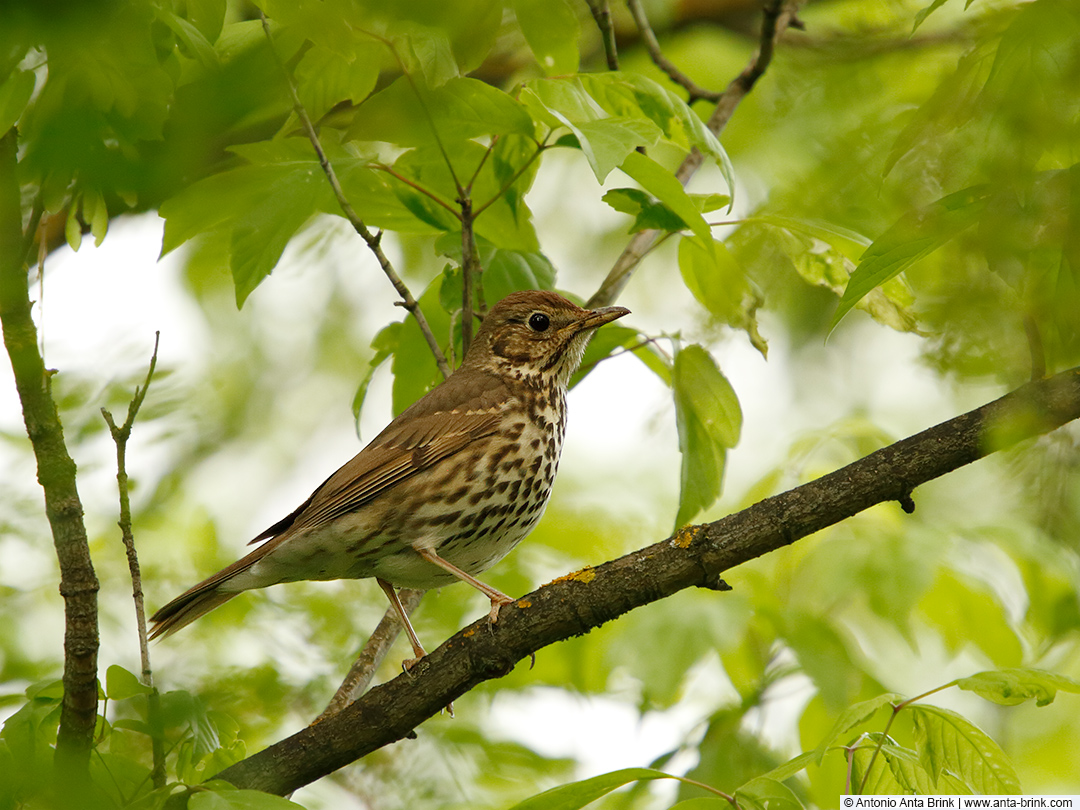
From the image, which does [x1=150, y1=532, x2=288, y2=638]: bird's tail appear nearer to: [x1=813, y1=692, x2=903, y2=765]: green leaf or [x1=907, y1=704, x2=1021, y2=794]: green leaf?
[x1=813, y1=692, x2=903, y2=765]: green leaf

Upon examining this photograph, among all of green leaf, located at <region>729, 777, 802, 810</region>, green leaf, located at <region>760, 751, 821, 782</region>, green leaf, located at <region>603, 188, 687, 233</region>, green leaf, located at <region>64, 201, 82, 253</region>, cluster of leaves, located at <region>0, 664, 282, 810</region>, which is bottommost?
green leaf, located at <region>729, 777, 802, 810</region>

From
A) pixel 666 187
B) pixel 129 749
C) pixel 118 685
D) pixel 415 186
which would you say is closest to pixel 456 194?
pixel 415 186

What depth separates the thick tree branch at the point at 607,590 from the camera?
292 centimetres

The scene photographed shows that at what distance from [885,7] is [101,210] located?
5697 mm

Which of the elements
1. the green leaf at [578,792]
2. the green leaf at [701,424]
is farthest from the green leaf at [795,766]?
the green leaf at [701,424]

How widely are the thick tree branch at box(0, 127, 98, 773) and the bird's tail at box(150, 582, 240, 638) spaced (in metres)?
1.40

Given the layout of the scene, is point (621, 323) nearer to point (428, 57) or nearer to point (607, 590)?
point (607, 590)

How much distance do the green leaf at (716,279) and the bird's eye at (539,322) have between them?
4.50 feet

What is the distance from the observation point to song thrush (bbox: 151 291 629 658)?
4.49 meters

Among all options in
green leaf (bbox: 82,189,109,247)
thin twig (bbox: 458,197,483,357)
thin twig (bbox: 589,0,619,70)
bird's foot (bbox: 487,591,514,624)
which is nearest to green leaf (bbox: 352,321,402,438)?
thin twig (bbox: 458,197,483,357)

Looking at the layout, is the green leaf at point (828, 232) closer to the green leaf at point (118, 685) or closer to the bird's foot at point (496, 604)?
the bird's foot at point (496, 604)

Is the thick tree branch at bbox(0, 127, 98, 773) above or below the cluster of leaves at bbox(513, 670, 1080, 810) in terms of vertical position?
above

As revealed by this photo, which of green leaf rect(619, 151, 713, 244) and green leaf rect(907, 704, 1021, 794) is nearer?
green leaf rect(907, 704, 1021, 794)

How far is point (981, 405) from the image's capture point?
3.10 metres
